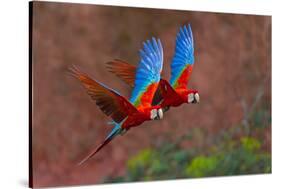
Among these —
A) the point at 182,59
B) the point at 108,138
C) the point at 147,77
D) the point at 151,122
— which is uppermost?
the point at 182,59

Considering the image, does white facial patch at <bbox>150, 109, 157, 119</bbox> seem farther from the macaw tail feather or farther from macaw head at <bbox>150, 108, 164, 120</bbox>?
the macaw tail feather

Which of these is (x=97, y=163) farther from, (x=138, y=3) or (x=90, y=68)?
(x=138, y=3)

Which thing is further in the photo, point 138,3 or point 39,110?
point 138,3

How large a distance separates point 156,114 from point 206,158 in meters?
0.74

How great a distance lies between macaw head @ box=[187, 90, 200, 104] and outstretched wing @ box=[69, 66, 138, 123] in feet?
2.33

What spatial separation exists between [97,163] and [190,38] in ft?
4.86

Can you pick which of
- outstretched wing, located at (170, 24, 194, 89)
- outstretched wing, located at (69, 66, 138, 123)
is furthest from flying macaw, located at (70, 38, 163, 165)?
outstretched wing, located at (170, 24, 194, 89)

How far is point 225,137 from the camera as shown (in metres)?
6.52

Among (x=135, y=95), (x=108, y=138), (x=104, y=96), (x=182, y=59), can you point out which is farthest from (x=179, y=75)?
(x=108, y=138)

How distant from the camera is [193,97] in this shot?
249 inches

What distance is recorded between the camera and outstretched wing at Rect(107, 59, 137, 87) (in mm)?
5969

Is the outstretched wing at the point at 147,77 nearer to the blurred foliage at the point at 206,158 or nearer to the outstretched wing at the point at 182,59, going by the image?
the outstretched wing at the point at 182,59

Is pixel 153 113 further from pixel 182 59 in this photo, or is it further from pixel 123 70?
pixel 182 59

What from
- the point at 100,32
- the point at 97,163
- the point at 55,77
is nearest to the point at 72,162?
the point at 97,163
